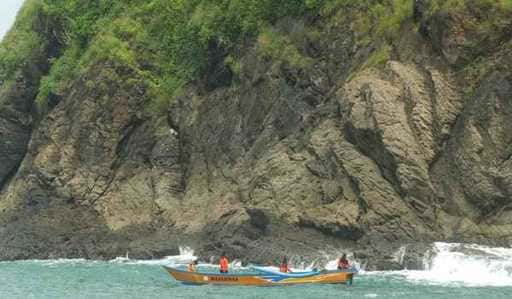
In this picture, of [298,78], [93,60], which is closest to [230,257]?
[298,78]

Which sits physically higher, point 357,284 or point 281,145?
point 281,145

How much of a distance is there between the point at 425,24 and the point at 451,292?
19332 mm

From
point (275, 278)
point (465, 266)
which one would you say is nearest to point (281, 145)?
point (275, 278)

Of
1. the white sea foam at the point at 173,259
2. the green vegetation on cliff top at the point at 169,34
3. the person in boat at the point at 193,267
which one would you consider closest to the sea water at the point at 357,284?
the person in boat at the point at 193,267

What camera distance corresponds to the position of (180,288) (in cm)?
4166

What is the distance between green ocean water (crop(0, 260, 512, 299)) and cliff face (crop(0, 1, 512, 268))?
444 centimetres

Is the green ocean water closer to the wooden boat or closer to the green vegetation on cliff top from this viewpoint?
the wooden boat

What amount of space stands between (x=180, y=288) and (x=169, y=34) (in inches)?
1243

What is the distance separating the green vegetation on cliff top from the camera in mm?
55506

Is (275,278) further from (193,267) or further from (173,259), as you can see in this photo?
(173,259)

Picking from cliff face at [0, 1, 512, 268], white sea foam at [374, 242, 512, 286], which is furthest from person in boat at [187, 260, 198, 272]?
white sea foam at [374, 242, 512, 286]

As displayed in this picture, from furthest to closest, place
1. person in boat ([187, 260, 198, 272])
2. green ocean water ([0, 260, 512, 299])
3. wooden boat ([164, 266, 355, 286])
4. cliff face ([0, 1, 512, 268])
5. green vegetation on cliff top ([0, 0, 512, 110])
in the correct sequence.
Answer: green vegetation on cliff top ([0, 0, 512, 110]) → cliff face ([0, 1, 512, 268]) → person in boat ([187, 260, 198, 272]) → wooden boat ([164, 266, 355, 286]) → green ocean water ([0, 260, 512, 299])

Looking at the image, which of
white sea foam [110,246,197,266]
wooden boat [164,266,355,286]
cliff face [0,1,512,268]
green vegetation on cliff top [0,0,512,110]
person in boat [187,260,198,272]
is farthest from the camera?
green vegetation on cliff top [0,0,512,110]

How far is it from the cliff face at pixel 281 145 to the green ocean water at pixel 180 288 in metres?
4.44
